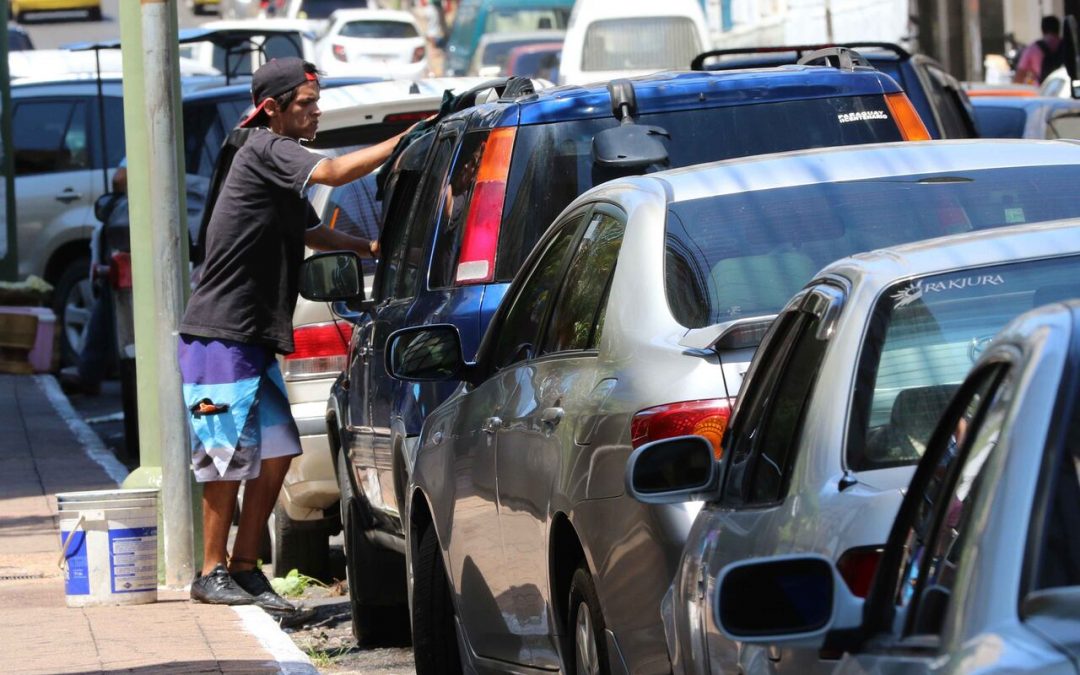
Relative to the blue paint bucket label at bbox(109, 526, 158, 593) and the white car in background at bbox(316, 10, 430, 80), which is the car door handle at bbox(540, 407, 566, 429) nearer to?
the blue paint bucket label at bbox(109, 526, 158, 593)

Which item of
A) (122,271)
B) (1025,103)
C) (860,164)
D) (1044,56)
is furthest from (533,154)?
(1044,56)

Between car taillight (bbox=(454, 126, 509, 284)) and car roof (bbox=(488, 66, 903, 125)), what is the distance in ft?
0.31

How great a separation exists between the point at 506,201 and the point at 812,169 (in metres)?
1.46

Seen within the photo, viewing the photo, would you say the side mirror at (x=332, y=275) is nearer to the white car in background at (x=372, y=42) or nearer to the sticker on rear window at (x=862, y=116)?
the sticker on rear window at (x=862, y=116)

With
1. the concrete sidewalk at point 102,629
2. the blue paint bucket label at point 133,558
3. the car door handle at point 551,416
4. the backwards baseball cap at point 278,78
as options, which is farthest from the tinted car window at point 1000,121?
the car door handle at point 551,416

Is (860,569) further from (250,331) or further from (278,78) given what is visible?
(278,78)

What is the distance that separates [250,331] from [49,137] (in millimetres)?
12511


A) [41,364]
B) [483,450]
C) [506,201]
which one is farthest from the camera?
[41,364]

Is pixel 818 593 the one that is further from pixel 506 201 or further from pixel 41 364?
pixel 41 364

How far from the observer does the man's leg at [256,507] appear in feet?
26.3

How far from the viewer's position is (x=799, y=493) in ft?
11.1

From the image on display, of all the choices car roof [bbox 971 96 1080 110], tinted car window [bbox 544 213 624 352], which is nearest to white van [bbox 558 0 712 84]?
car roof [bbox 971 96 1080 110]

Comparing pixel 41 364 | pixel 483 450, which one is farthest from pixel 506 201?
pixel 41 364

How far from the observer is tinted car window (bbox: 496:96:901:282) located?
646cm
